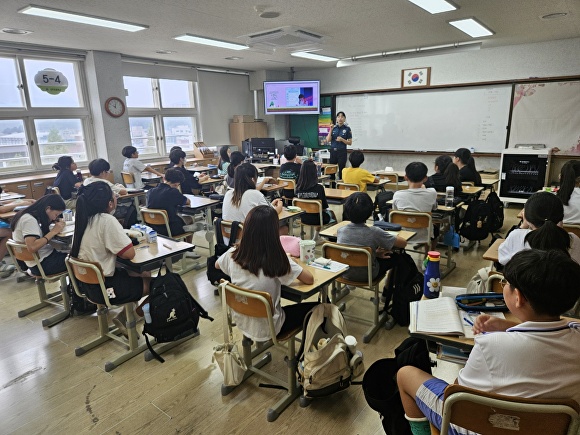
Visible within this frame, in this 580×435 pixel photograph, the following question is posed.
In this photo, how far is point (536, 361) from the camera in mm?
1214

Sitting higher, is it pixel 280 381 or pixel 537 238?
pixel 537 238

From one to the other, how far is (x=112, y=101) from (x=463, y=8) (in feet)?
20.5

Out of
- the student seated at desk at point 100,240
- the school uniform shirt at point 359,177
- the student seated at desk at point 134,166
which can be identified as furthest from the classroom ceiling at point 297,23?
the student seated at desk at point 100,240

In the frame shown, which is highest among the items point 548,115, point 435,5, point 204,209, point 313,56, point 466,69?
point 313,56

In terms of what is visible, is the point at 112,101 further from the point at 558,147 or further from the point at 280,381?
the point at 558,147

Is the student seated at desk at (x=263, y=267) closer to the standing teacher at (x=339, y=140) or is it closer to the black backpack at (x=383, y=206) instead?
the black backpack at (x=383, y=206)

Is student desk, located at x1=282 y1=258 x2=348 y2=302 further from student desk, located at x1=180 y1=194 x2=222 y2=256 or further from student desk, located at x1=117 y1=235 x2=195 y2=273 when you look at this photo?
student desk, located at x1=180 y1=194 x2=222 y2=256

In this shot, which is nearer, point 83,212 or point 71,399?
point 71,399

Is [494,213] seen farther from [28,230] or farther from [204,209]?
[28,230]

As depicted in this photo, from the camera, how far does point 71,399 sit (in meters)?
2.51

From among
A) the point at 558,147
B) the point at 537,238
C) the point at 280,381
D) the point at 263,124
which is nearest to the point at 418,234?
the point at 537,238

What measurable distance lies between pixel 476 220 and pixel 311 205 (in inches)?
80.1

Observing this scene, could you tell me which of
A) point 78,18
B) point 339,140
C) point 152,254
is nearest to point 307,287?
point 152,254

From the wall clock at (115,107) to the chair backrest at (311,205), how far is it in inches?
187
